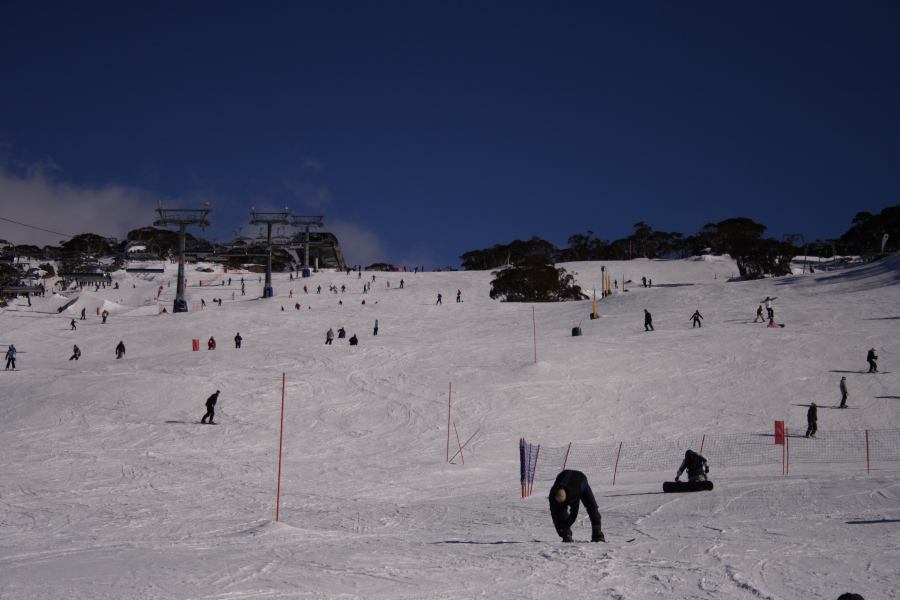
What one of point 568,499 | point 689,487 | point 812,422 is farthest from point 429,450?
point 568,499

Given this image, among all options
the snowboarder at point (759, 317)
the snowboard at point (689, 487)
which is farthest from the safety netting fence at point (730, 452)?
the snowboarder at point (759, 317)

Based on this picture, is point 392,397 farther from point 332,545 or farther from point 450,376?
point 332,545

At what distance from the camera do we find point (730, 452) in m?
19.8

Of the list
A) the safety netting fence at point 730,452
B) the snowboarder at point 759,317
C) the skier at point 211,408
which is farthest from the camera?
the snowboarder at point 759,317

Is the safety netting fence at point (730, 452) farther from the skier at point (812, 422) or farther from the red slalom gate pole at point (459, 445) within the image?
the red slalom gate pole at point (459, 445)

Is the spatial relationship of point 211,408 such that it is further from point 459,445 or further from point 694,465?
point 694,465

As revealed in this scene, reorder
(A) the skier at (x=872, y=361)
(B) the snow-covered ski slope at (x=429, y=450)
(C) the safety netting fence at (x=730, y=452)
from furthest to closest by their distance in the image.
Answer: (A) the skier at (x=872, y=361)
(C) the safety netting fence at (x=730, y=452)
(B) the snow-covered ski slope at (x=429, y=450)

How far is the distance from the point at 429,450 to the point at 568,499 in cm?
1362

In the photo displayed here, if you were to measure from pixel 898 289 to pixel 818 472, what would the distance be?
132ft

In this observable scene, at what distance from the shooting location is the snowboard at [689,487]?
13.0 m

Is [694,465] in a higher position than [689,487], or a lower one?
higher

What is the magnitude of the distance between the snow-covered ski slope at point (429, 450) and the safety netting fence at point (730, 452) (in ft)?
2.92

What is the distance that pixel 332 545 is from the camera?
967 centimetres

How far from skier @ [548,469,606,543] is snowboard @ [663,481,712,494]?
505 cm
